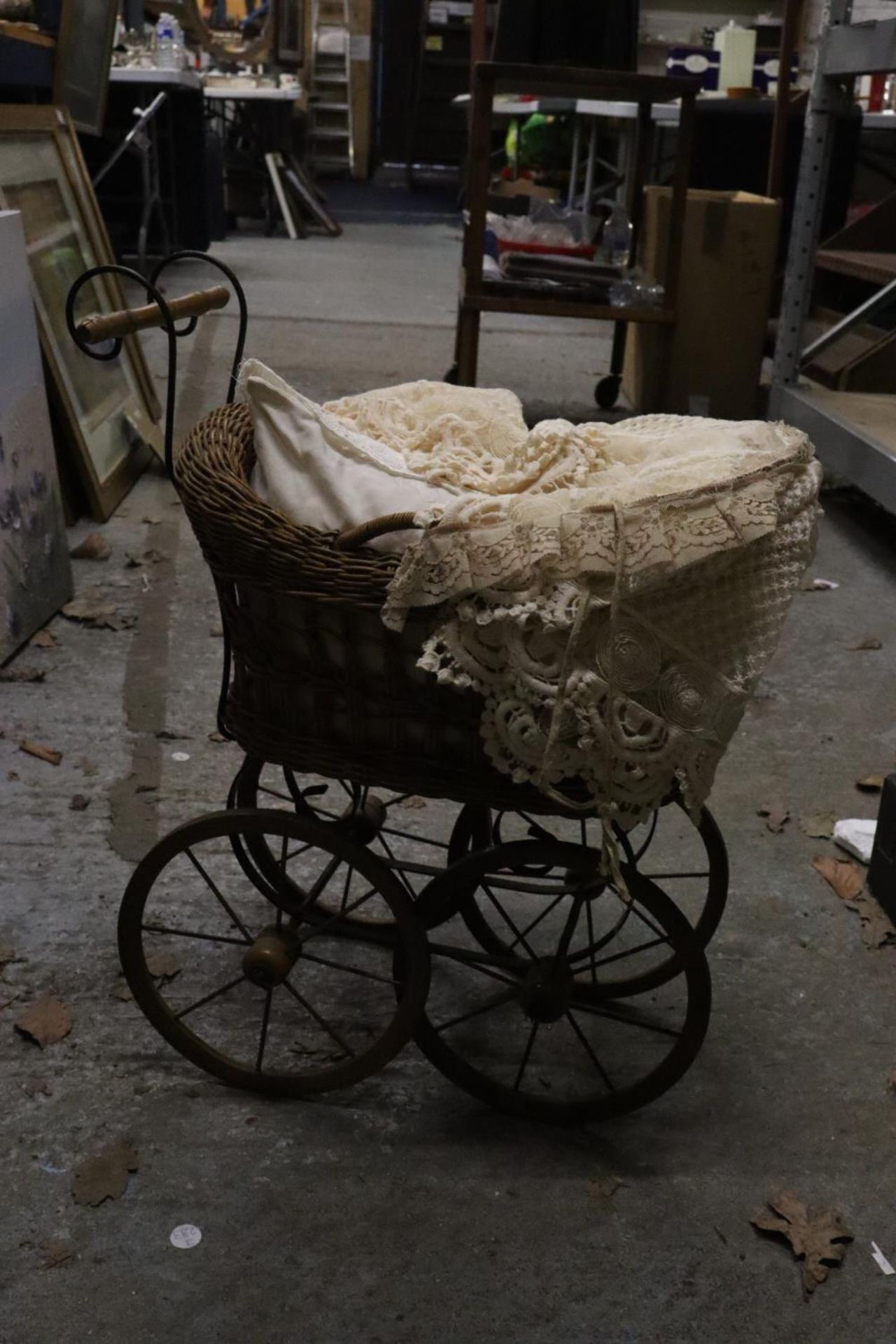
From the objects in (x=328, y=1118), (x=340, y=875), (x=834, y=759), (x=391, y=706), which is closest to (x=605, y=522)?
(x=391, y=706)

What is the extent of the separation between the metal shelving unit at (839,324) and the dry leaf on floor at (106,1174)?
2592 mm

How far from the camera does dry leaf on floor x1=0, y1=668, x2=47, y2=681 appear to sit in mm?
2643

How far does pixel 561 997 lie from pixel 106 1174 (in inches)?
22.5

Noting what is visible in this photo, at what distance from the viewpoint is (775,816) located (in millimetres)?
2307

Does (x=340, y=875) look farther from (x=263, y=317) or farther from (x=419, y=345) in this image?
(x=263, y=317)

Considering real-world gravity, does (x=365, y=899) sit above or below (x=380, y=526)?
below

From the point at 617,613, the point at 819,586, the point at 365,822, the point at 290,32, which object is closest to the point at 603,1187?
the point at 365,822

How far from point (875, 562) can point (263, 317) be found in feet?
12.4

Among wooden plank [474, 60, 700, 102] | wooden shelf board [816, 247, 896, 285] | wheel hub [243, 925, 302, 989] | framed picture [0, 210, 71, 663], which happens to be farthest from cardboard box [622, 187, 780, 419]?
Answer: wheel hub [243, 925, 302, 989]

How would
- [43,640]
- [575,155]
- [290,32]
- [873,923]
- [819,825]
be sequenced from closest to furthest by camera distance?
[873,923], [819,825], [43,640], [575,155], [290,32]

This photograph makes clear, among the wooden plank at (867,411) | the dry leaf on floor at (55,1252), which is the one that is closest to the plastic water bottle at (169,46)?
the wooden plank at (867,411)

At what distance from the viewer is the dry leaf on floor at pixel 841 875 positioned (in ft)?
6.88

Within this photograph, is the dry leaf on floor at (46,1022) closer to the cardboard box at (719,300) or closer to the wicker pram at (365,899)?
the wicker pram at (365,899)

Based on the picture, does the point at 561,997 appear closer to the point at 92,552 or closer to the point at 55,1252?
the point at 55,1252
